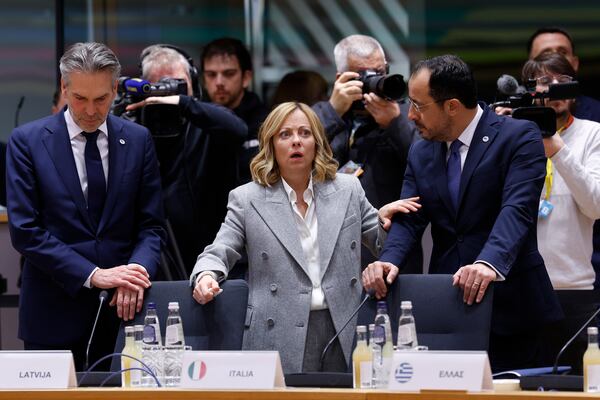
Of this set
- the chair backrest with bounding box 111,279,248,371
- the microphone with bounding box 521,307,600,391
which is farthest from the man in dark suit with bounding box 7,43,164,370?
the microphone with bounding box 521,307,600,391

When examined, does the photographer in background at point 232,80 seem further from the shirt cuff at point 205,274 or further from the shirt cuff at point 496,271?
the shirt cuff at point 496,271

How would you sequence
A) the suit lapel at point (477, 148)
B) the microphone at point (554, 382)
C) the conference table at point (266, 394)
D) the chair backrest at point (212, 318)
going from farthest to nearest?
the suit lapel at point (477, 148) → the chair backrest at point (212, 318) → the microphone at point (554, 382) → the conference table at point (266, 394)


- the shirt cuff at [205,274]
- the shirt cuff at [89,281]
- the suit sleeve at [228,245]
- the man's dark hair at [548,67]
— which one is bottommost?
the shirt cuff at [89,281]

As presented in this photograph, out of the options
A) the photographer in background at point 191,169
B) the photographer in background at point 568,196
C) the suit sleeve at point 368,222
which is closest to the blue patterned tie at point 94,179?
the photographer in background at point 191,169

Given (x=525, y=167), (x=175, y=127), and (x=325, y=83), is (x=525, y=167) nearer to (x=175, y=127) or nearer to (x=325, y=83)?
(x=175, y=127)

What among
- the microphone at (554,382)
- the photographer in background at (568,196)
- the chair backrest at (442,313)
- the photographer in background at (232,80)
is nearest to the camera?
the microphone at (554,382)

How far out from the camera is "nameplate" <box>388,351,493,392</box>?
2.49 m

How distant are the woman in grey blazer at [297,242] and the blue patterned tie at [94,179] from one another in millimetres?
368

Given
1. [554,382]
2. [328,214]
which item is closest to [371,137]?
[328,214]

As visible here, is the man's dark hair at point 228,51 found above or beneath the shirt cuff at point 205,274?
above

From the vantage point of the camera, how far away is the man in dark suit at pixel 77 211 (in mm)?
3451

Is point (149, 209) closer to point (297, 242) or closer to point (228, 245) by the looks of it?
point (228, 245)

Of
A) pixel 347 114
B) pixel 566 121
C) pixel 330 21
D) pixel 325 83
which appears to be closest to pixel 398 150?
pixel 347 114

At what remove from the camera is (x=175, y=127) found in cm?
407
